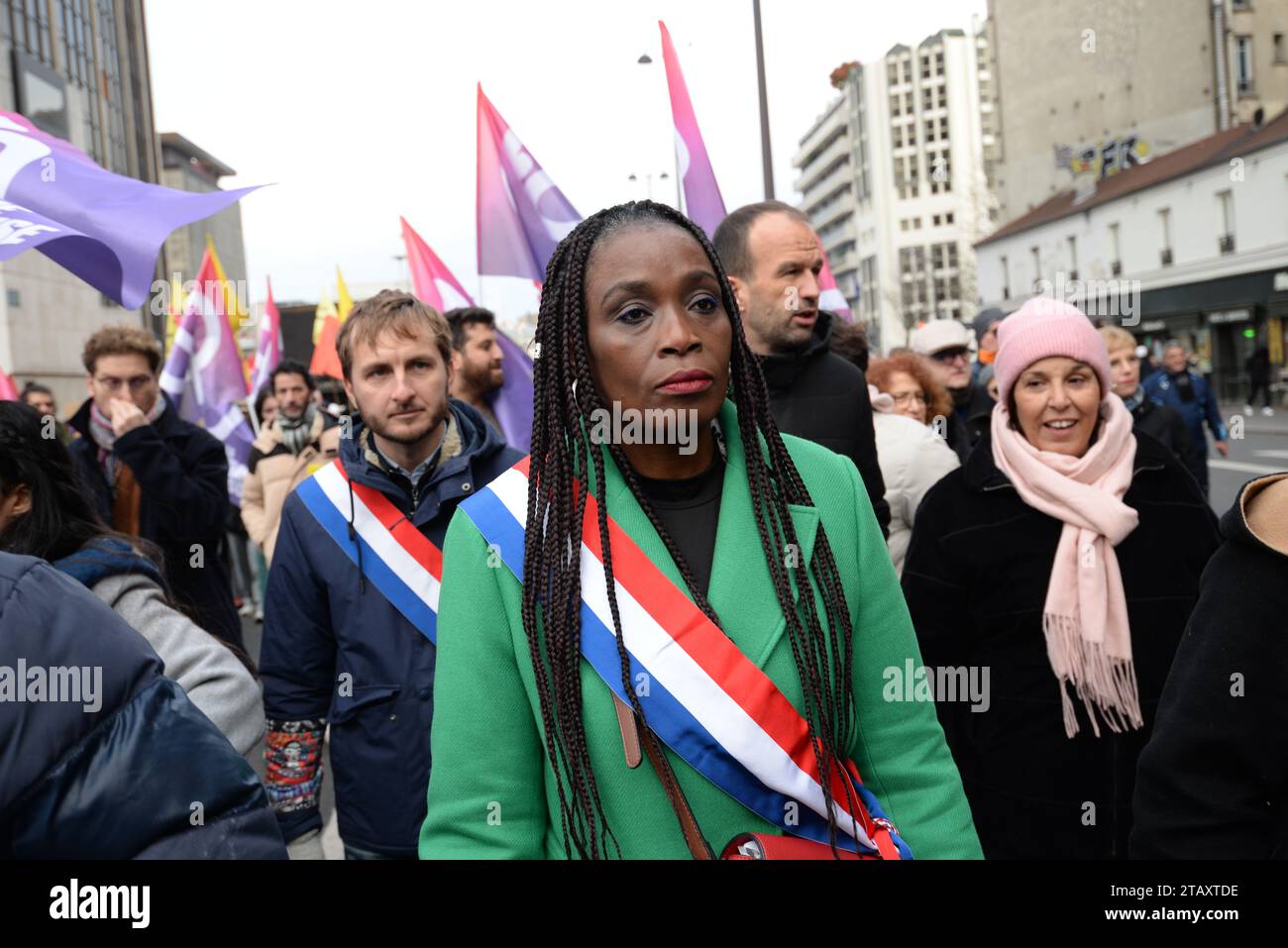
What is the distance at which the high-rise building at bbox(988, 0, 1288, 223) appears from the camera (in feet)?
141

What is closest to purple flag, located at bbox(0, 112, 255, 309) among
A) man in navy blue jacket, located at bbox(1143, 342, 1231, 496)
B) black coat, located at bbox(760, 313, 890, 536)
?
black coat, located at bbox(760, 313, 890, 536)

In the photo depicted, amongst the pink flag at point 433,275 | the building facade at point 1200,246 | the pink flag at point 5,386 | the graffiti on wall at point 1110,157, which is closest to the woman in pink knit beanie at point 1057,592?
the pink flag at point 5,386

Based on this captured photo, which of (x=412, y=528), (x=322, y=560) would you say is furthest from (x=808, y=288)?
(x=322, y=560)

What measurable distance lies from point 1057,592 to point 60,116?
1497 inches

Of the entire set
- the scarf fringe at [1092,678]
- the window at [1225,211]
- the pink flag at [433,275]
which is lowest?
the scarf fringe at [1092,678]

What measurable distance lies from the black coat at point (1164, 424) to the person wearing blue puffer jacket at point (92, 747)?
5.61 metres

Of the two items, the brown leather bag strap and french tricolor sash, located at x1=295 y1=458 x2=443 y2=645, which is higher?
french tricolor sash, located at x1=295 y1=458 x2=443 y2=645

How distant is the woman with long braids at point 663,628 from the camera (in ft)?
5.87

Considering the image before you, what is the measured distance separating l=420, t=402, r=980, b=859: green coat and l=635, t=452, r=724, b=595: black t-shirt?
0.04 metres

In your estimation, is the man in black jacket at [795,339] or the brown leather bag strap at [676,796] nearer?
the brown leather bag strap at [676,796]

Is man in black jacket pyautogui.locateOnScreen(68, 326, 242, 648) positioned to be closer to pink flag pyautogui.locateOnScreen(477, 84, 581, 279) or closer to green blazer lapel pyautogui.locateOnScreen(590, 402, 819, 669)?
pink flag pyautogui.locateOnScreen(477, 84, 581, 279)

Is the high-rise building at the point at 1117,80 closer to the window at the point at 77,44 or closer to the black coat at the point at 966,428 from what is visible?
the window at the point at 77,44
